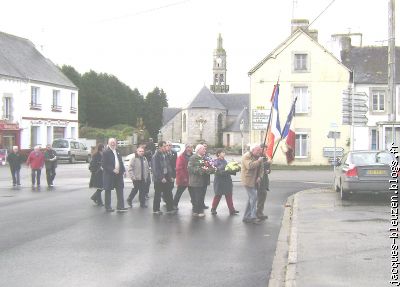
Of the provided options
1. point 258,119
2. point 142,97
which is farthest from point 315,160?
point 142,97

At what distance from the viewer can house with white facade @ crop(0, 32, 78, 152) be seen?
4538cm

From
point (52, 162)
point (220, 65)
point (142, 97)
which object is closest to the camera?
point (52, 162)

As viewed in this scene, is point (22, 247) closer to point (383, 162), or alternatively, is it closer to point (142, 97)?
point (383, 162)

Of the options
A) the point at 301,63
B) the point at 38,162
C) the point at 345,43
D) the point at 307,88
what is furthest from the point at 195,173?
the point at 345,43

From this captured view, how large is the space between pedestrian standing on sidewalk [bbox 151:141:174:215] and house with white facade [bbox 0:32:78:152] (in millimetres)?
31987

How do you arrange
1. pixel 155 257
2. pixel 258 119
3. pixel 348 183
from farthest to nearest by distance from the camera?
pixel 258 119 < pixel 348 183 < pixel 155 257

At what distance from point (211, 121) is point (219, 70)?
3678 cm

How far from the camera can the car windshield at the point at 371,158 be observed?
16.1 meters

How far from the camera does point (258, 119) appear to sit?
40.2 m

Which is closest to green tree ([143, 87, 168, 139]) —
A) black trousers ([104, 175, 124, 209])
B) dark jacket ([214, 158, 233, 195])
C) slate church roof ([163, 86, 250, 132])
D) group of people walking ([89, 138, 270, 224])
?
slate church roof ([163, 86, 250, 132])

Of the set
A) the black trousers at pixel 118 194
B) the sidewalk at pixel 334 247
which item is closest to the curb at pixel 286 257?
the sidewalk at pixel 334 247

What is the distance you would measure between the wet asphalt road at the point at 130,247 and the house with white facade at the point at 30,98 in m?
31.1

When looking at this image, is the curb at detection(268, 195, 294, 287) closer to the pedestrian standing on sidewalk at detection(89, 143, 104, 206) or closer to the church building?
the pedestrian standing on sidewalk at detection(89, 143, 104, 206)

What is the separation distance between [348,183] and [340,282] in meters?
9.33
